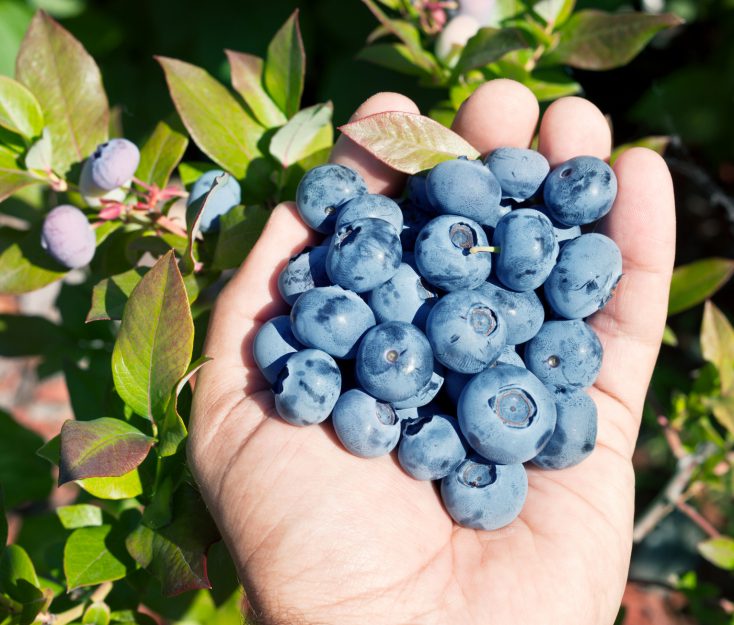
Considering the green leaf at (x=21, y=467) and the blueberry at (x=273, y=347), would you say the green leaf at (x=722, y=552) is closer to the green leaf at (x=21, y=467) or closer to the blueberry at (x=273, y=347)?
the blueberry at (x=273, y=347)

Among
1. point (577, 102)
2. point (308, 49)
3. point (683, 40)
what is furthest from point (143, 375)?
point (683, 40)

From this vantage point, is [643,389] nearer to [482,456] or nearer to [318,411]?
[482,456]

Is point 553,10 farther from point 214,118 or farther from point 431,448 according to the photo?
point 431,448

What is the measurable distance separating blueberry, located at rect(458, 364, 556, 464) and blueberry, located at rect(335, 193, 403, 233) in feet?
1.14

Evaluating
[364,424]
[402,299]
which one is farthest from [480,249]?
[364,424]

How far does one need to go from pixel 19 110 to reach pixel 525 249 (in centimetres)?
102

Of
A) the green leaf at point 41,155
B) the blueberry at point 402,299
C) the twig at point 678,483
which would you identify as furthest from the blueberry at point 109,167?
the twig at point 678,483

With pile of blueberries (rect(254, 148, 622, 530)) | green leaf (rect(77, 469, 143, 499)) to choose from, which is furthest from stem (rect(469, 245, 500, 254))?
green leaf (rect(77, 469, 143, 499))

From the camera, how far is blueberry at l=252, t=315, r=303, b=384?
1.26 meters

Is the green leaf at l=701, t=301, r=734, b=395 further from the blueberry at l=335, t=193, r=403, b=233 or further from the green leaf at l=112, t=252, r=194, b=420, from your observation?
the green leaf at l=112, t=252, r=194, b=420

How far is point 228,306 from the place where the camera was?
1326 mm

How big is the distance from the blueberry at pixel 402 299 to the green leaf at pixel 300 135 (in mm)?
345

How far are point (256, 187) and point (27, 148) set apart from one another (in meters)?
0.46

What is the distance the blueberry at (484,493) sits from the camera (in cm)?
123
